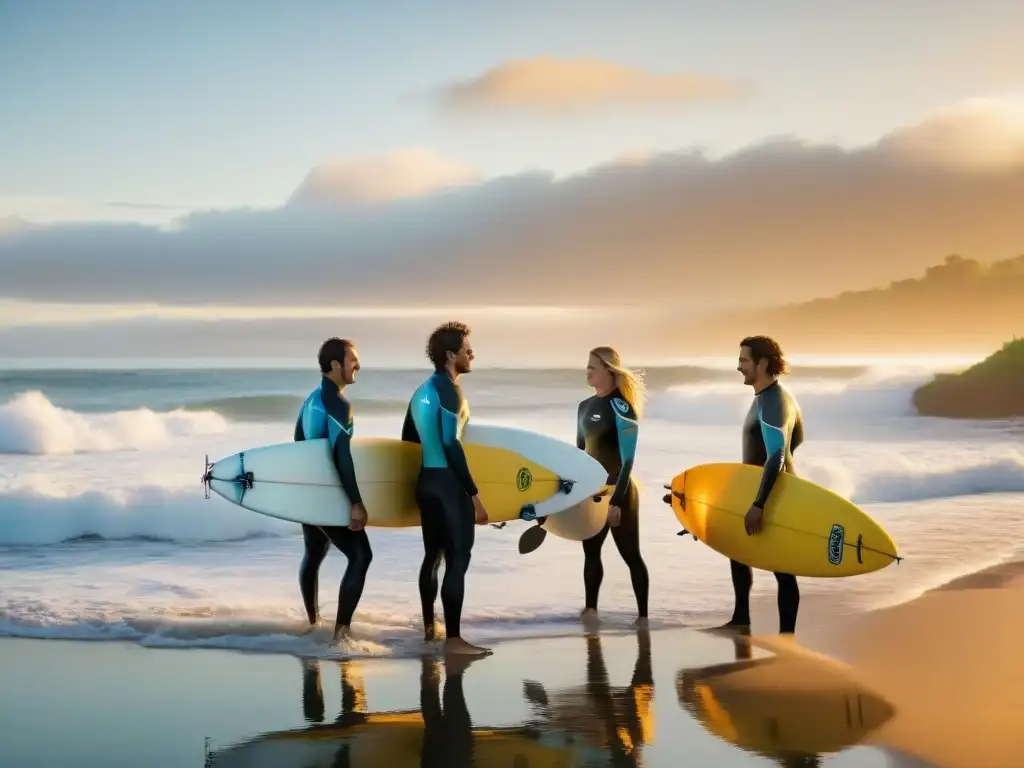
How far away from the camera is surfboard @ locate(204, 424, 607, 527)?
6062 millimetres

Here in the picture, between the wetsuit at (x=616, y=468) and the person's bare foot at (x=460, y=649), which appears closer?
the person's bare foot at (x=460, y=649)

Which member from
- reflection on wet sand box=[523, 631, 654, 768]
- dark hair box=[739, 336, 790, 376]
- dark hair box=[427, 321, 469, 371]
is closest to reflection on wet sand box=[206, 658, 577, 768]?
reflection on wet sand box=[523, 631, 654, 768]

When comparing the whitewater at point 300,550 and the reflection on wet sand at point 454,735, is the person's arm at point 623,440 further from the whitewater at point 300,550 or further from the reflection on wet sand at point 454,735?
the reflection on wet sand at point 454,735

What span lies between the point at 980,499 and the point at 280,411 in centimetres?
1882

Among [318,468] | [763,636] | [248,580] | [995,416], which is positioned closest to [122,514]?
[248,580]

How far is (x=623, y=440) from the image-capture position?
635 centimetres

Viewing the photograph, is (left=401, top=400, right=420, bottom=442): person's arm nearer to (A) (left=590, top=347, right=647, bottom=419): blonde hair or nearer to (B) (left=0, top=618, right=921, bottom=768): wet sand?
(A) (left=590, top=347, right=647, bottom=419): blonde hair

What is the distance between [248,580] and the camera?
8.34 m

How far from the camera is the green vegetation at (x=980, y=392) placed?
27469mm

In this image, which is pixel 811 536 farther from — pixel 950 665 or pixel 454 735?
pixel 454 735

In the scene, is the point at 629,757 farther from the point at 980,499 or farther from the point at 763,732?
the point at 980,499

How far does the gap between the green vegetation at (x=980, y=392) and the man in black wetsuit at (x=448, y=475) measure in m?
23.3

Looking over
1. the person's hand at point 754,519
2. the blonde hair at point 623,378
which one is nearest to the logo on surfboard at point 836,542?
the person's hand at point 754,519

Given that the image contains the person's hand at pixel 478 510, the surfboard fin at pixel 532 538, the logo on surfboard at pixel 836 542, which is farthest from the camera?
the surfboard fin at pixel 532 538
